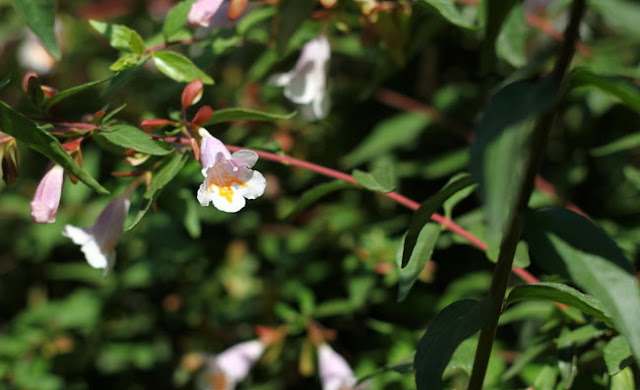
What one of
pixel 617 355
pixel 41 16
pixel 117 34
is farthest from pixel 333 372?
pixel 41 16

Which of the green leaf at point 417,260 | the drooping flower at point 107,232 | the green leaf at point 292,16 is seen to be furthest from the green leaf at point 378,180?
the drooping flower at point 107,232

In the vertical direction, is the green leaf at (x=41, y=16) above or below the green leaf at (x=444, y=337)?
above

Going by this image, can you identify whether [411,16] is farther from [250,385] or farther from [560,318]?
[250,385]

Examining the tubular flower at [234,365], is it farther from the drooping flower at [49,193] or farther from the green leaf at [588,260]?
the green leaf at [588,260]

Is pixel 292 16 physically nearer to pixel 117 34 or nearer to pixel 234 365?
pixel 117 34

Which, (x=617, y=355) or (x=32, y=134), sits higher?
(x=32, y=134)

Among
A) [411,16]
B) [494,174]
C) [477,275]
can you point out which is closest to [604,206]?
[477,275]
